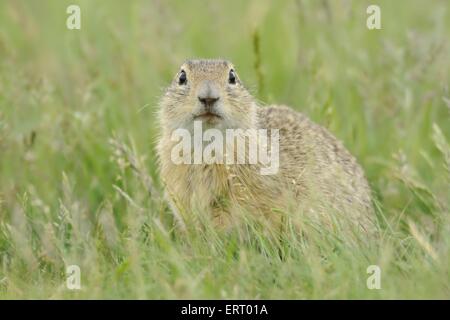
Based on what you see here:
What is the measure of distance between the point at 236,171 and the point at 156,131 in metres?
1.86

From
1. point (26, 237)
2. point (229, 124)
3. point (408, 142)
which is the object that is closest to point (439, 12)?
point (408, 142)

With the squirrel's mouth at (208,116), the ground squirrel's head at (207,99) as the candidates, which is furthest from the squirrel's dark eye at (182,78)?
the squirrel's mouth at (208,116)

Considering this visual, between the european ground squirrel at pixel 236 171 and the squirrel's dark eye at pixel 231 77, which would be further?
the squirrel's dark eye at pixel 231 77

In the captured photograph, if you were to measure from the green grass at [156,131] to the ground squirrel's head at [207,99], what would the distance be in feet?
1.38

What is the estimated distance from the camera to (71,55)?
26.5 ft

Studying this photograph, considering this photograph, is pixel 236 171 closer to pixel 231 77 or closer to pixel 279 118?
pixel 231 77

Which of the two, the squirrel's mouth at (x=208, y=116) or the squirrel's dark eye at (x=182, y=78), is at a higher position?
the squirrel's dark eye at (x=182, y=78)

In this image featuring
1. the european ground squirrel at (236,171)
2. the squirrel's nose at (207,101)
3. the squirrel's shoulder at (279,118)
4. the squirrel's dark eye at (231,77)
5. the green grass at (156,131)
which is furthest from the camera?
the squirrel's shoulder at (279,118)

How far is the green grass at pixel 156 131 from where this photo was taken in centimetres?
441

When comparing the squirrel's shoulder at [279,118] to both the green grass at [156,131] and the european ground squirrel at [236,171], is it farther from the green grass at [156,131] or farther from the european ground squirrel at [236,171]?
the green grass at [156,131]

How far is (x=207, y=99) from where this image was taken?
5.10m

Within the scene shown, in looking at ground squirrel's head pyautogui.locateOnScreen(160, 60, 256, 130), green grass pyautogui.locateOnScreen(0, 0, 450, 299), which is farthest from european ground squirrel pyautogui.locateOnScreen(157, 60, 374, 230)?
green grass pyautogui.locateOnScreen(0, 0, 450, 299)
